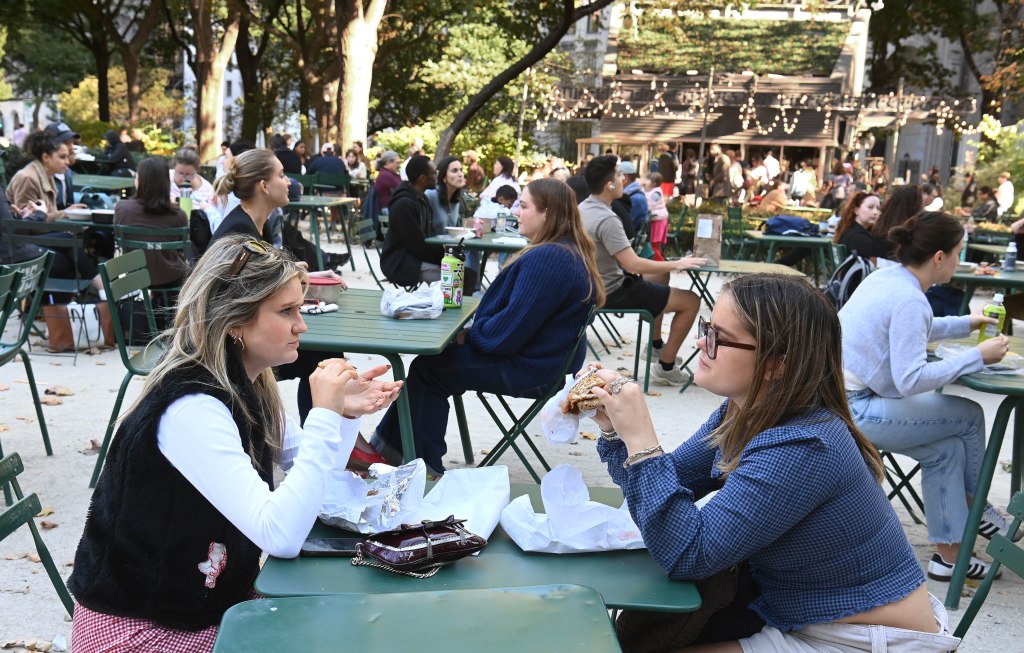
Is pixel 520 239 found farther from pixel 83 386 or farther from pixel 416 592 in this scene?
pixel 416 592

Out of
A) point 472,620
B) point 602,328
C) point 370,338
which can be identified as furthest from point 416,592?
point 602,328

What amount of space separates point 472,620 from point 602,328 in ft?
26.2

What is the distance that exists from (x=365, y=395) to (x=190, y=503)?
448 mm

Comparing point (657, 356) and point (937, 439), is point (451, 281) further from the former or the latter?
point (657, 356)

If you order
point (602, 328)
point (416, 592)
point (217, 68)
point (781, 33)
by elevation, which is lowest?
point (602, 328)

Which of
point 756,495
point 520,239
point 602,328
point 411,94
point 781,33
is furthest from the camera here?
point 411,94

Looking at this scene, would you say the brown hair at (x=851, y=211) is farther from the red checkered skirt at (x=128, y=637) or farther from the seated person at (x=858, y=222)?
the red checkered skirt at (x=128, y=637)

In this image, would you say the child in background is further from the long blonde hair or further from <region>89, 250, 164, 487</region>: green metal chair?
the long blonde hair

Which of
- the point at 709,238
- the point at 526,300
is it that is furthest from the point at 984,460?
the point at 709,238

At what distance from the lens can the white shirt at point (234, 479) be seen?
79.7 inches

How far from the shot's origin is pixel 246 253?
7.55ft

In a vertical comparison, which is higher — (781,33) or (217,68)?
(781,33)

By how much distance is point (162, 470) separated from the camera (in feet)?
6.80

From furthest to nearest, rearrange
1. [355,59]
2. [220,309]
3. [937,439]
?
[355,59] < [937,439] < [220,309]
